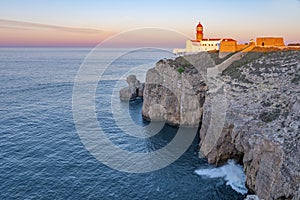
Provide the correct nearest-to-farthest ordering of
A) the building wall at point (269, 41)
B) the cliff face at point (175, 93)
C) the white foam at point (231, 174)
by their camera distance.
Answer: the white foam at point (231, 174) → the cliff face at point (175, 93) → the building wall at point (269, 41)

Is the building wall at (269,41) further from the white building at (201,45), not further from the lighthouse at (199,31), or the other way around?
the lighthouse at (199,31)

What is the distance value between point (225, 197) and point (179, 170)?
7859 mm

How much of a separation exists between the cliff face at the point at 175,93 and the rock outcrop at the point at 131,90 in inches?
609

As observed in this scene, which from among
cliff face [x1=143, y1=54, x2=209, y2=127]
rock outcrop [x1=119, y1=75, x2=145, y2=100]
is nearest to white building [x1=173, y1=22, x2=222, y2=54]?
rock outcrop [x1=119, y1=75, x2=145, y2=100]

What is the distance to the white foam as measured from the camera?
3067cm

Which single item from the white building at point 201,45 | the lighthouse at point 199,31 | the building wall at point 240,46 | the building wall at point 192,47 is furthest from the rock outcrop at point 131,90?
the lighthouse at point 199,31

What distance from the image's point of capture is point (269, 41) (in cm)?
7038

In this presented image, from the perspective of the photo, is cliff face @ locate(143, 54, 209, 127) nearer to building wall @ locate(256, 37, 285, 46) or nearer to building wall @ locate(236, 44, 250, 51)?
building wall @ locate(236, 44, 250, 51)

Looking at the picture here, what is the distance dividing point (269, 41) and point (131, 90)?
40.6 metres

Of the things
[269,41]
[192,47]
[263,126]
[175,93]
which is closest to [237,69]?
[175,93]

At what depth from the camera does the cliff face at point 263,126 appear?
22733 mm

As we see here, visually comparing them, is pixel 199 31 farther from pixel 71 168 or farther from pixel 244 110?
pixel 71 168

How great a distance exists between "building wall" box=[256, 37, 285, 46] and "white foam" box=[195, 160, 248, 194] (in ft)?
152

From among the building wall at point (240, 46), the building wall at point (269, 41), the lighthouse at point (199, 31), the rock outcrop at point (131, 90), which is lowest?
the rock outcrop at point (131, 90)
